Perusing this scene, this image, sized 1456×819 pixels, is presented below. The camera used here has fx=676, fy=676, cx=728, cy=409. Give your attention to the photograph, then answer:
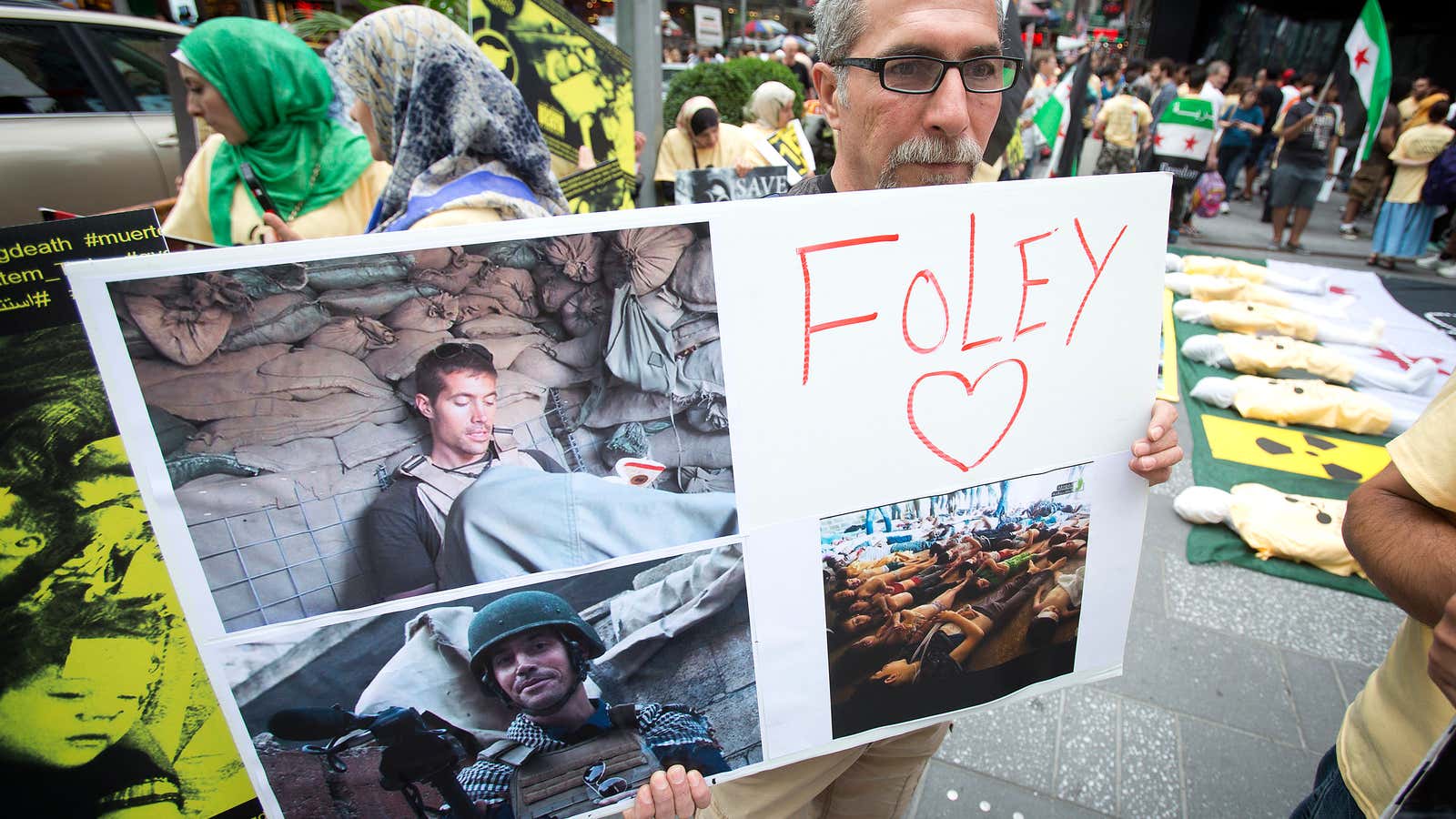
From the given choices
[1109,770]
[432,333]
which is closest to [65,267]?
[432,333]

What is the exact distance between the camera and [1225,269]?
5660mm

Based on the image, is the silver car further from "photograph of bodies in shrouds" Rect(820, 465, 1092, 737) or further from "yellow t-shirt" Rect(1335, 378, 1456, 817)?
"yellow t-shirt" Rect(1335, 378, 1456, 817)

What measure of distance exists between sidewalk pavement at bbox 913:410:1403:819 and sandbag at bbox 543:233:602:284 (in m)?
1.69

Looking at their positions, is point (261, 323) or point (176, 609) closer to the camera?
point (261, 323)

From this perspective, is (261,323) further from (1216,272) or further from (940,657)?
(1216,272)

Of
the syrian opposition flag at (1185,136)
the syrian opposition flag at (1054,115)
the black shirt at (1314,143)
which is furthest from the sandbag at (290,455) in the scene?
the black shirt at (1314,143)

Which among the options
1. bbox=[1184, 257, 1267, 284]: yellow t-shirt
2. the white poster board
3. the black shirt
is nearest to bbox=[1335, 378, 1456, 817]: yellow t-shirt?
bbox=[1184, 257, 1267, 284]: yellow t-shirt

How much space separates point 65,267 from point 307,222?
1.68 metres

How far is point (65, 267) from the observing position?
0.62 m

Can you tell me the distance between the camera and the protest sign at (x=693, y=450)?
73 cm

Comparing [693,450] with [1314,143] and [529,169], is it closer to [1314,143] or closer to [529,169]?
[529,169]

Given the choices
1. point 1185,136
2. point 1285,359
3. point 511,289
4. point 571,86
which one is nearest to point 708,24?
point 1185,136

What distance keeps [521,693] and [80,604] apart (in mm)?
588

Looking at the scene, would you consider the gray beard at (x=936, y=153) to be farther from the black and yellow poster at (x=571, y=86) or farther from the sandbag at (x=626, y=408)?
the black and yellow poster at (x=571, y=86)
